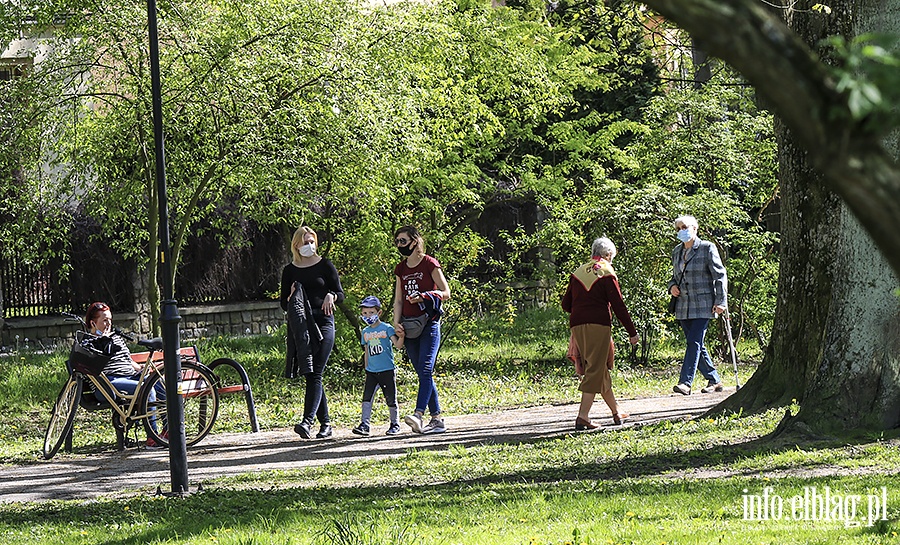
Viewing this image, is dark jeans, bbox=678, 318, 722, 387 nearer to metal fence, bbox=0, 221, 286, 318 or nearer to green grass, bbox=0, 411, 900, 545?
green grass, bbox=0, 411, 900, 545

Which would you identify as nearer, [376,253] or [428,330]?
[428,330]

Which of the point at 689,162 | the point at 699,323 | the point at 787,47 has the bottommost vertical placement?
the point at 699,323

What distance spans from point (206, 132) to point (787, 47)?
11.8 meters

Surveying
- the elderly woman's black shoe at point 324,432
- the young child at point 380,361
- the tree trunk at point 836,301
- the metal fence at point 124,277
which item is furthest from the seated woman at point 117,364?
the metal fence at point 124,277

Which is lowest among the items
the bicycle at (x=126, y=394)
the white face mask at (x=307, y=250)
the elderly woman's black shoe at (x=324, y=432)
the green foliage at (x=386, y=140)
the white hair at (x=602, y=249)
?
the elderly woman's black shoe at (x=324, y=432)

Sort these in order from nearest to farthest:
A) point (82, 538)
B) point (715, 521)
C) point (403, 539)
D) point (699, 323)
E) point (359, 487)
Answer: point (403, 539) → point (715, 521) → point (82, 538) → point (359, 487) → point (699, 323)

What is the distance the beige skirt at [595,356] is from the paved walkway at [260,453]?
425 mm

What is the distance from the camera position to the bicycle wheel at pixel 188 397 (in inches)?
432

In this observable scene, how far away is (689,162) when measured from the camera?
18.4 metres

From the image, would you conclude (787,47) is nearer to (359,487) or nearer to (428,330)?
(359,487)

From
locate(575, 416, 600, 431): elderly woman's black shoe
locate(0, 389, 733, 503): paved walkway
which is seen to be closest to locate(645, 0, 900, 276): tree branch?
locate(0, 389, 733, 503): paved walkway

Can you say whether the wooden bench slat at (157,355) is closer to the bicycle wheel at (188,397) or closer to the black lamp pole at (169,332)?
the bicycle wheel at (188,397)

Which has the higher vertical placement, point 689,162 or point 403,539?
point 689,162

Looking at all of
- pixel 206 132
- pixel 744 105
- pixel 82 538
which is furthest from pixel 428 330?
pixel 744 105
